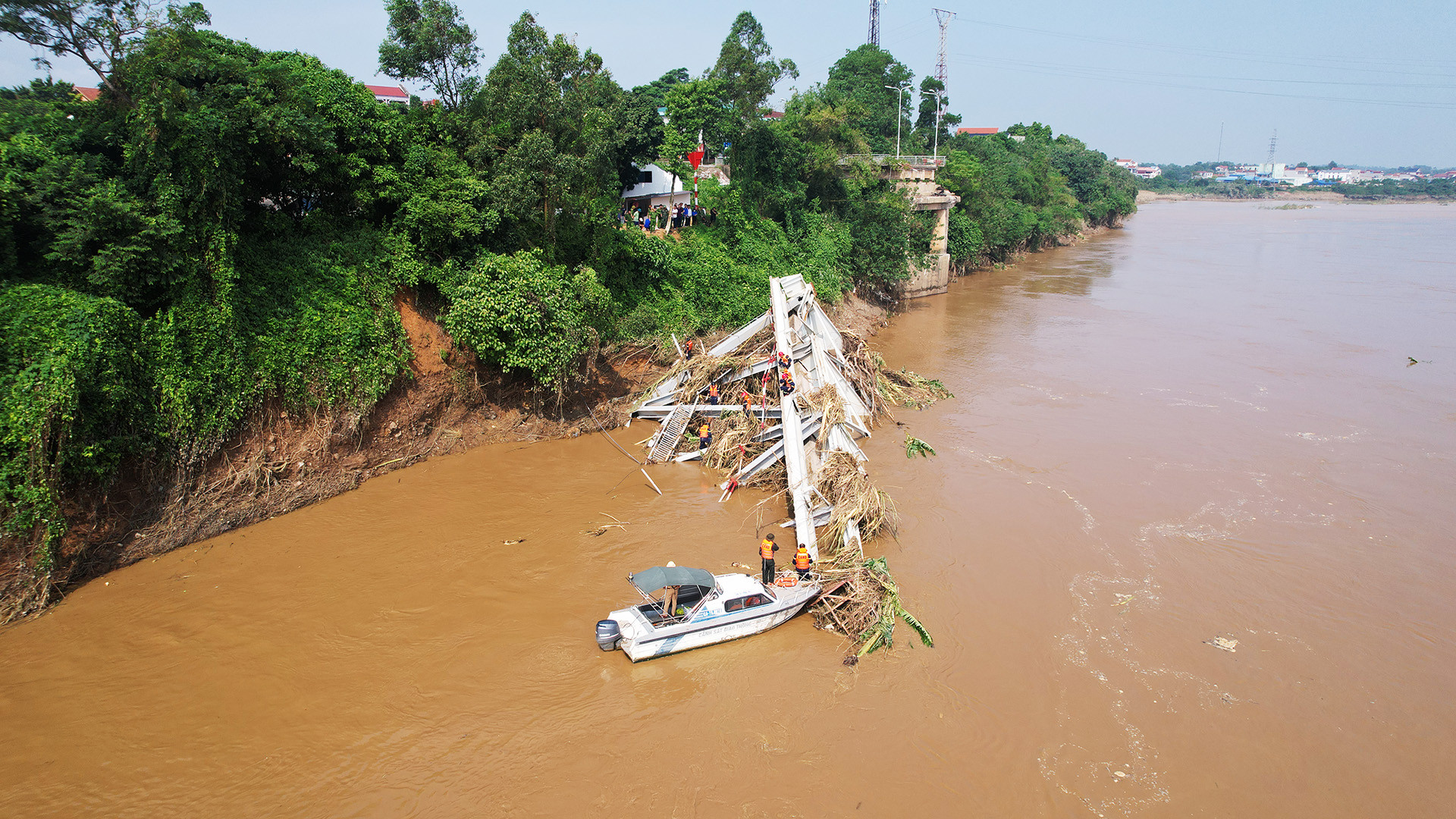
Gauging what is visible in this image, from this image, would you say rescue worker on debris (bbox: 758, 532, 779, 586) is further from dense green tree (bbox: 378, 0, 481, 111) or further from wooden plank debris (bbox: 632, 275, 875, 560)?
dense green tree (bbox: 378, 0, 481, 111)

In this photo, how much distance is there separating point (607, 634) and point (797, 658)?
2.64 meters

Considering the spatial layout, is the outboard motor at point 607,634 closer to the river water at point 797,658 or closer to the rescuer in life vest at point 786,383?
the river water at point 797,658

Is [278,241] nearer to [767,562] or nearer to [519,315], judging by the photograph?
[519,315]

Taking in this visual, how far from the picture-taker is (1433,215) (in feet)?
314

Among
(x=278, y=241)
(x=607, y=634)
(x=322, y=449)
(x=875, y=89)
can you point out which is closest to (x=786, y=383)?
(x=607, y=634)

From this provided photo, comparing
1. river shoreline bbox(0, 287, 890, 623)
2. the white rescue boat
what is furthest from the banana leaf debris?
river shoreline bbox(0, 287, 890, 623)

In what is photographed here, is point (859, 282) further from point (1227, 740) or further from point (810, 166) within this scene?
point (1227, 740)

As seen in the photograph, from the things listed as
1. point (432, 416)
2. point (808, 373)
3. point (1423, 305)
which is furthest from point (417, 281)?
point (1423, 305)

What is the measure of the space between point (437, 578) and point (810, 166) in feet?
85.8

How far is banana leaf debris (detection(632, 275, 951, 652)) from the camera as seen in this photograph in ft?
36.1

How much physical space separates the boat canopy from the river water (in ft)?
3.44

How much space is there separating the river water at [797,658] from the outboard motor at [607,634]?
29cm

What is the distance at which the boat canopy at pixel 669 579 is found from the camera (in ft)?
32.2

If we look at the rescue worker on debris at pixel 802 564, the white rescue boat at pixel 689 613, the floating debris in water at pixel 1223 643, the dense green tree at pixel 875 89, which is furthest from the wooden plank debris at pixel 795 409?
the dense green tree at pixel 875 89
